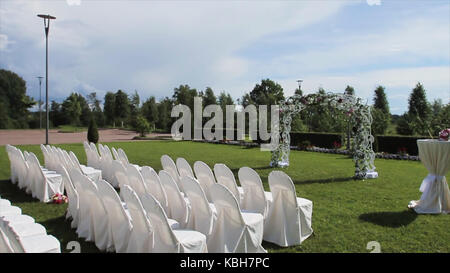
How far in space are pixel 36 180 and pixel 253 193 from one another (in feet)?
17.0

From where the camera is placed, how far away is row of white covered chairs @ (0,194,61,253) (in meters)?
2.52

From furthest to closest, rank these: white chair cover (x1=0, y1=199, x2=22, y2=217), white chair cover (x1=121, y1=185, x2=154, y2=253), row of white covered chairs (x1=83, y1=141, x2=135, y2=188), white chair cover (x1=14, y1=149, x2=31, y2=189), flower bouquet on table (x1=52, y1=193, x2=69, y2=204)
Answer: row of white covered chairs (x1=83, y1=141, x2=135, y2=188)
white chair cover (x1=14, y1=149, x2=31, y2=189)
flower bouquet on table (x1=52, y1=193, x2=69, y2=204)
white chair cover (x1=0, y1=199, x2=22, y2=217)
white chair cover (x1=121, y1=185, x2=154, y2=253)

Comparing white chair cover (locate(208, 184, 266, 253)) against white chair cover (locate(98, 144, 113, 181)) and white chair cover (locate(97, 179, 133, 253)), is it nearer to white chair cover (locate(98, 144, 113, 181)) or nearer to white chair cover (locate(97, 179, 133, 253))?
white chair cover (locate(97, 179, 133, 253))

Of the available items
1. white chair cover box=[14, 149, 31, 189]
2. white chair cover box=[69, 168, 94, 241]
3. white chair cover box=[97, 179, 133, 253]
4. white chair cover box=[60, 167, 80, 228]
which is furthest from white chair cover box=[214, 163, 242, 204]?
white chair cover box=[14, 149, 31, 189]

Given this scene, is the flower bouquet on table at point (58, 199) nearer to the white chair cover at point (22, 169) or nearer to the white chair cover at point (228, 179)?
the white chair cover at point (22, 169)

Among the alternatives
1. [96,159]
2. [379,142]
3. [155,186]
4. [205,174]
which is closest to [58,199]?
[155,186]

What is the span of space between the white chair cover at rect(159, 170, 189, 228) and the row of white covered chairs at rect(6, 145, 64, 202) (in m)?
3.50

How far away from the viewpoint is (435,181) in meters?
6.00

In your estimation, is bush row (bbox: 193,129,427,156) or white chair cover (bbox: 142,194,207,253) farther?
bush row (bbox: 193,129,427,156)

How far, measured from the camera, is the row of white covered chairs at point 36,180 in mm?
6741

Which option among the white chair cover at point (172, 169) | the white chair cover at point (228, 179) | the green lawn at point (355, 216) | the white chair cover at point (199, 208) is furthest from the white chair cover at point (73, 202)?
the white chair cover at point (228, 179)

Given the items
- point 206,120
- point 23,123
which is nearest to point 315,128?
point 206,120

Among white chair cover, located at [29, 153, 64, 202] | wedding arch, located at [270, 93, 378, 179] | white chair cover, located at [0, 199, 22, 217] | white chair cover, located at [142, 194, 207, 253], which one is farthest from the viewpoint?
wedding arch, located at [270, 93, 378, 179]
